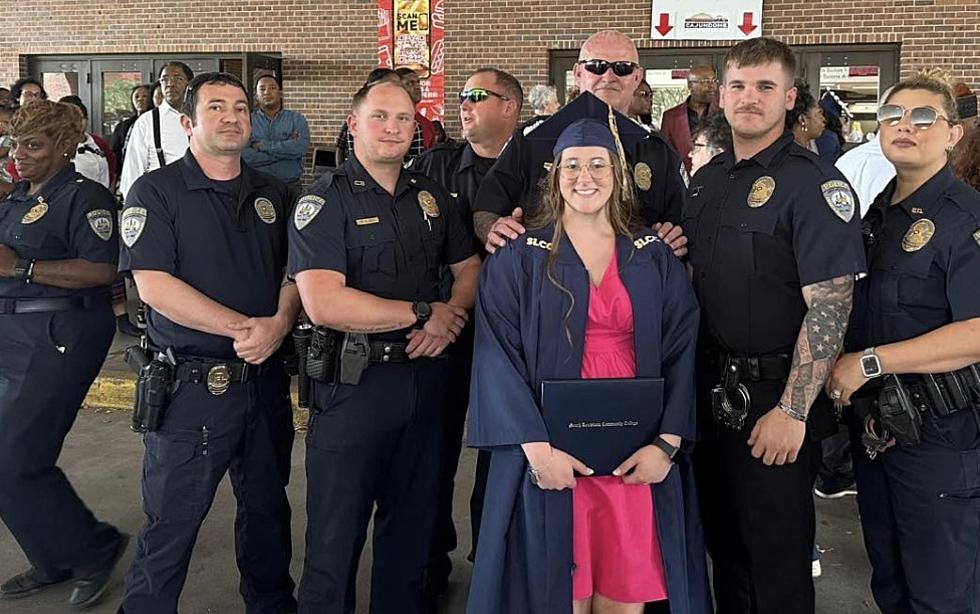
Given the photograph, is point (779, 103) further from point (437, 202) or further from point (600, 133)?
point (437, 202)

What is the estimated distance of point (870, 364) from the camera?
8.34 ft

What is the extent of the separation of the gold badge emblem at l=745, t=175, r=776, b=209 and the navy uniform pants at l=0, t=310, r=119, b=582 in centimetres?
243

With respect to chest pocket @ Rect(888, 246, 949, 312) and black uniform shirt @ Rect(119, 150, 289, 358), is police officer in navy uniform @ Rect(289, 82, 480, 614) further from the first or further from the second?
chest pocket @ Rect(888, 246, 949, 312)

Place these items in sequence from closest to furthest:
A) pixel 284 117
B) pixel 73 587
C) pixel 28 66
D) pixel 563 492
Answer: pixel 563 492 → pixel 73 587 → pixel 284 117 → pixel 28 66

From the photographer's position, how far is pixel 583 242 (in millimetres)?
2594

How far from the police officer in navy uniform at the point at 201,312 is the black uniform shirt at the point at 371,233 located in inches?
8.9

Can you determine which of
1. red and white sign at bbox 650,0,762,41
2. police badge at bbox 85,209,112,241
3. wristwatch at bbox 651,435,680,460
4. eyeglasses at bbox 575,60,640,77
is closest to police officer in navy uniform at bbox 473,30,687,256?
eyeglasses at bbox 575,60,640,77

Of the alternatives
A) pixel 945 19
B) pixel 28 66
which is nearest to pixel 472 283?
pixel 945 19

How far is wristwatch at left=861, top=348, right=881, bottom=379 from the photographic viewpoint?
2.54 metres

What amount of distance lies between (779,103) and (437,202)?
113 cm

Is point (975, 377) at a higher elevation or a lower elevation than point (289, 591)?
higher

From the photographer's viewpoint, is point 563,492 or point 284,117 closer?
point 563,492

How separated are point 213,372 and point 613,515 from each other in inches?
52.9

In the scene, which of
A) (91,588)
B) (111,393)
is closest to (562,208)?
(91,588)
